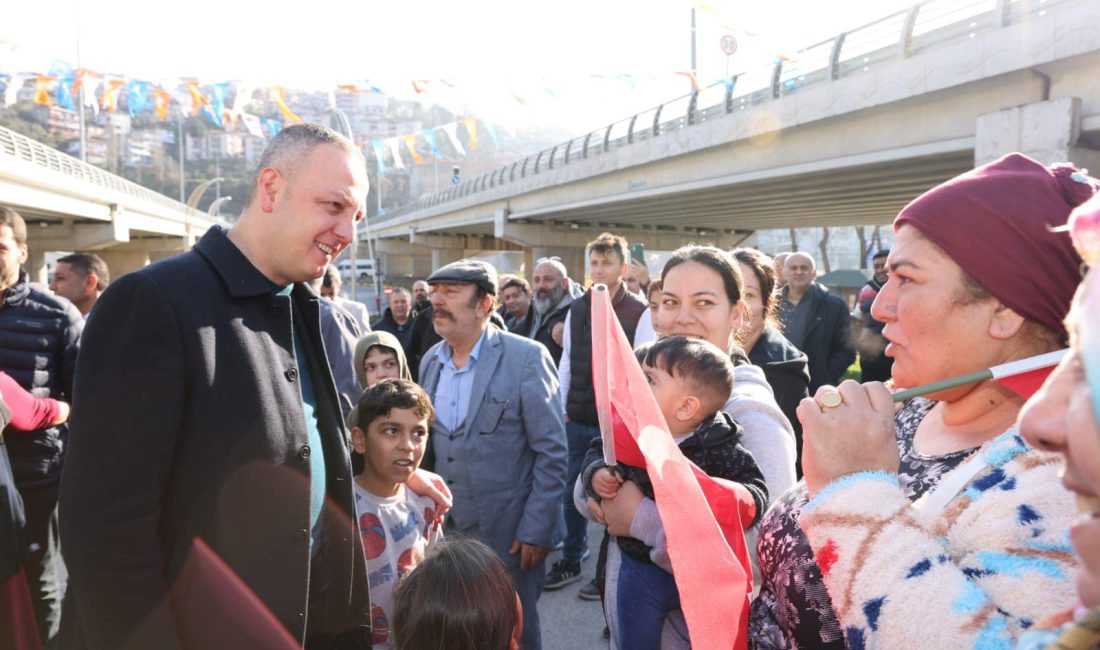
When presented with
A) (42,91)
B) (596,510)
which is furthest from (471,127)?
(596,510)

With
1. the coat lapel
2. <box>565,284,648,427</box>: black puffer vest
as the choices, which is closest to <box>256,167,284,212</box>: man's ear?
the coat lapel

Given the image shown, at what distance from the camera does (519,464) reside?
134 inches

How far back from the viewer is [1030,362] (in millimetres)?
1209

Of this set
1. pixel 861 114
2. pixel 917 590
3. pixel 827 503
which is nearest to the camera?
pixel 917 590

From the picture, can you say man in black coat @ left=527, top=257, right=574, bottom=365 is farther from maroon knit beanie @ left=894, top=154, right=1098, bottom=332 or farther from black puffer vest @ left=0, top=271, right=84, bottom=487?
maroon knit beanie @ left=894, top=154, right=1098, bottom=332

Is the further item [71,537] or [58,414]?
[58,414]

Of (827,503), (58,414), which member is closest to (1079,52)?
(827,503)

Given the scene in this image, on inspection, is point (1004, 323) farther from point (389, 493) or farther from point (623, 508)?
point (389, 493)

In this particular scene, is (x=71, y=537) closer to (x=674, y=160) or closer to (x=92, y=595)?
(x=92, y=595)

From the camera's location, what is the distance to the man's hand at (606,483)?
7.30 feet

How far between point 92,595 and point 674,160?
1969cm

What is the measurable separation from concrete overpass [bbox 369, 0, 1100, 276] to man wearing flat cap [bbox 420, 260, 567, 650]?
9216mm

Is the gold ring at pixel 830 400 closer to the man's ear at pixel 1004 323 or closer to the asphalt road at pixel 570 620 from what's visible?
the man's ear at pixel 1004 323

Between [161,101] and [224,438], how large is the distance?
19.3m
